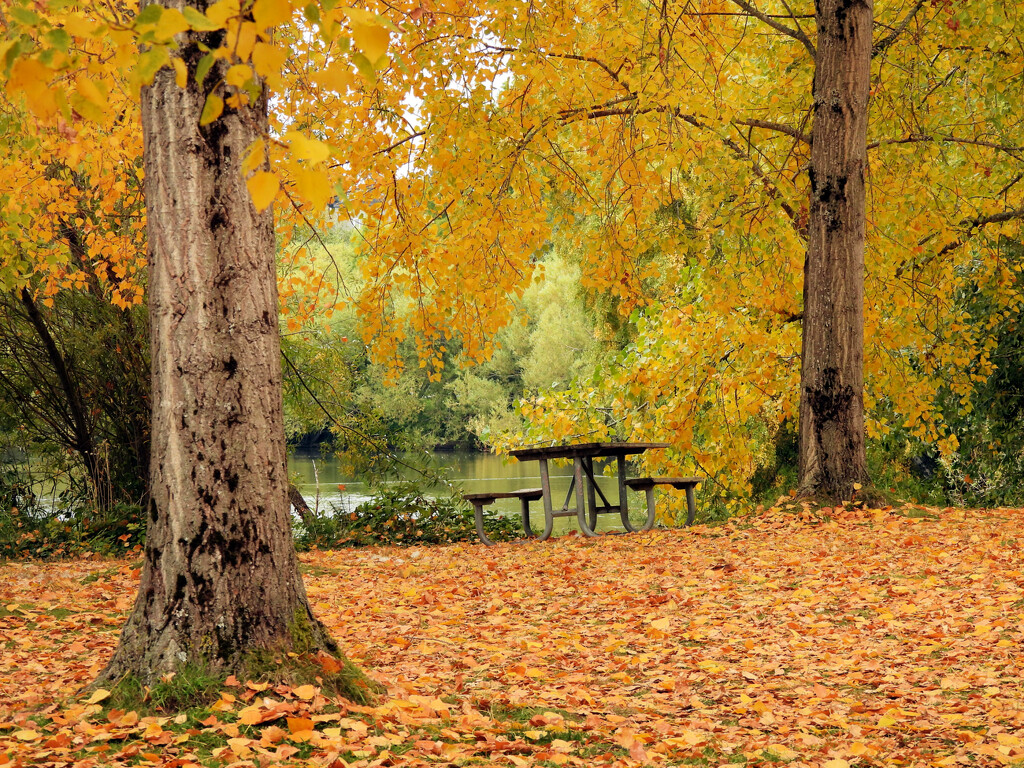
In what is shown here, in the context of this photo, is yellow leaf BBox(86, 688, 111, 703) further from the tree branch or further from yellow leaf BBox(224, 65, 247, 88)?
the tree branch

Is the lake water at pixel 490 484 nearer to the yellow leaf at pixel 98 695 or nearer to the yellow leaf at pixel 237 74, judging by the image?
the yellow leaf at pixel 98 695

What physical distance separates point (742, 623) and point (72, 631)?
3.46m

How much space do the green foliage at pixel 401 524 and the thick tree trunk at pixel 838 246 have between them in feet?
11.5

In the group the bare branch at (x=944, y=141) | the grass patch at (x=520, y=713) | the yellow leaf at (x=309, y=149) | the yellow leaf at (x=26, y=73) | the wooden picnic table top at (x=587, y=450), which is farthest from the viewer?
the bare branch at (x=944, y=141)

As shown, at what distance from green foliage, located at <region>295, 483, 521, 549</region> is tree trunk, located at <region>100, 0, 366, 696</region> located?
21.2 feet

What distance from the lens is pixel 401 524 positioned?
394 inches

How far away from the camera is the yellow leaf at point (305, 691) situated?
3.14 m

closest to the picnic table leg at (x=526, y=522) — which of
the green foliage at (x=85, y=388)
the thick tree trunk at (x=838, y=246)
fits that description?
the thick tree trunk at (x=838, y=246)

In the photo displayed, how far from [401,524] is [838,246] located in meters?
5.12

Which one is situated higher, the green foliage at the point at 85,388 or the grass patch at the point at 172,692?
the green foliage at the point at 85,388

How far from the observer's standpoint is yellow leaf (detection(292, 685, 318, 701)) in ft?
10.3

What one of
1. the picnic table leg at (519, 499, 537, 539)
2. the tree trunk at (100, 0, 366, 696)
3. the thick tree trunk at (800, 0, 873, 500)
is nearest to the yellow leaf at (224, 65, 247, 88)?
the tree trunk at (100, 0, 366, 696)

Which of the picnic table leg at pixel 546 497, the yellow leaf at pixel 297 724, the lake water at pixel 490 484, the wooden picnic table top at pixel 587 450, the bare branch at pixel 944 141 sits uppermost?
the bare branch at pixel 944 141

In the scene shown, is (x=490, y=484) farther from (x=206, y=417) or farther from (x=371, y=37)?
(x=371, y=37)
